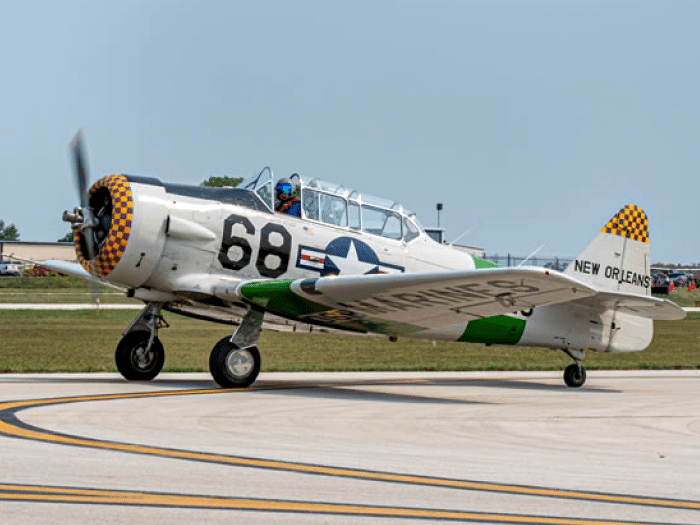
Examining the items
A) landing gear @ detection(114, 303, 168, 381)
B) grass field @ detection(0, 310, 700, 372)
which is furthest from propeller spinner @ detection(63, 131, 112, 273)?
grass field @ detection(0, 310, 700, 372)

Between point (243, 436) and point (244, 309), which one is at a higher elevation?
point (244, 309)

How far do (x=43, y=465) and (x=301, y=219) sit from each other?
25.9 feet

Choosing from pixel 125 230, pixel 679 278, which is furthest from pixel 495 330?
pixel 679 278

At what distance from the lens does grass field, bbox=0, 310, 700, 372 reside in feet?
66.7

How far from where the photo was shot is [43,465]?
22.5 feet

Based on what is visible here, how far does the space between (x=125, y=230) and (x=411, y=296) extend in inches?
144

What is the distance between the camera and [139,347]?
15.0 meters

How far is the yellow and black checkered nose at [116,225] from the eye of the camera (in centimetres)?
1327

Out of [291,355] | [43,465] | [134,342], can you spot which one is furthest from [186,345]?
[43,465]

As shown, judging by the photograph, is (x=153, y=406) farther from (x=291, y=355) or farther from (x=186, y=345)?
(x=186, y=345)

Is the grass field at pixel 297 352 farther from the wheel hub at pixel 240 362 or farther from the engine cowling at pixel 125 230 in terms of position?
the wheel hub at pixel 240 362

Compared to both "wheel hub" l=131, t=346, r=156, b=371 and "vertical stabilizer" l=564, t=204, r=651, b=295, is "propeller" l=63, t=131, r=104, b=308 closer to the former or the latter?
"wheel hub" l=131, t=346, r=156, b=371

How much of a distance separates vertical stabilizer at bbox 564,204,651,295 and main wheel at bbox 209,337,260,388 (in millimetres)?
5689

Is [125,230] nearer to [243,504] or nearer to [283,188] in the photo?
[283,188]
